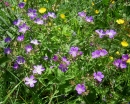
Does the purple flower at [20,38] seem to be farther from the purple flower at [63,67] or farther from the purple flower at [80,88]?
the purple flower at [80,88]

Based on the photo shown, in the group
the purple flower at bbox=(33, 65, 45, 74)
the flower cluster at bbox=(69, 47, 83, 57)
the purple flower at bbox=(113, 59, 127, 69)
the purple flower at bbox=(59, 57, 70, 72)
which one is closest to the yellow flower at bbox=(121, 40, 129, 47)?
the purple flower at bbox=(113, 59, 127, 69)

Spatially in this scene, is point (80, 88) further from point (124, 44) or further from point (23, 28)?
point (124, 44)

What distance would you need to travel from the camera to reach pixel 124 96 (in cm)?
231

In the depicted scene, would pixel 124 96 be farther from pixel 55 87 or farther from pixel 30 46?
pixel 30 46

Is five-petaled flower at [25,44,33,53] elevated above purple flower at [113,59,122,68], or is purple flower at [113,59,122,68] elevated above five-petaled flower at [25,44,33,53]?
five-petaled flower at [25,44,33,53]

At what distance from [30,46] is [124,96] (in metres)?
0.74

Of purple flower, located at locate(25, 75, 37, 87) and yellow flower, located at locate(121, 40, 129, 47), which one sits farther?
yellow flower, located at locate(121, 40, 129, 47)

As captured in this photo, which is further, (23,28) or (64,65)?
(23,28)

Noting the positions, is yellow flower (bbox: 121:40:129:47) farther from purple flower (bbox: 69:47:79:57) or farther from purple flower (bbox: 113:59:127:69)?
purple flower (bbox: 69:47:79:57)

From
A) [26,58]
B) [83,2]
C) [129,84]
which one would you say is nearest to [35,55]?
[26,58]

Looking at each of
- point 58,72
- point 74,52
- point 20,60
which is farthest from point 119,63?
point 20,60

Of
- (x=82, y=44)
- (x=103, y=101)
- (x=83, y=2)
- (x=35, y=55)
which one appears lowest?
(x=103, y=101)

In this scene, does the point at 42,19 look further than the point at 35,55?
Yes

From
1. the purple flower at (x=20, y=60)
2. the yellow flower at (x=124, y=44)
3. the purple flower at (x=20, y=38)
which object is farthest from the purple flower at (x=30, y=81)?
the yellow flower at (x=124, y=44)
